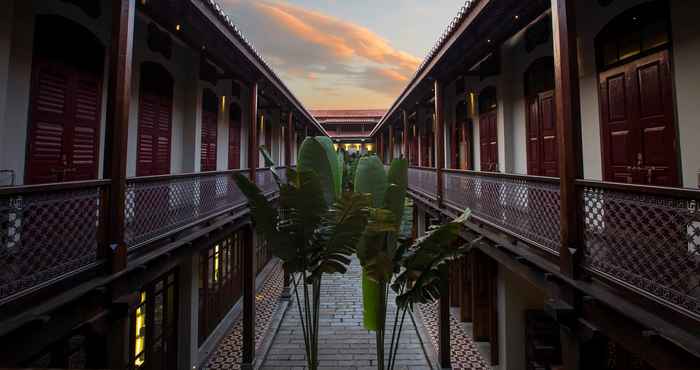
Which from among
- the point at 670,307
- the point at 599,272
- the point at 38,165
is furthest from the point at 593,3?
the point at 38,165

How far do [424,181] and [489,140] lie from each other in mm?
2316

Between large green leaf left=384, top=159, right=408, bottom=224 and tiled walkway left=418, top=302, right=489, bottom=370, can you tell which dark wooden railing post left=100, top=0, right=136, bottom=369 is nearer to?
large green leaf left=384, top=159, right=408, bottom=224

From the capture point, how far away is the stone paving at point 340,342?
8383mm

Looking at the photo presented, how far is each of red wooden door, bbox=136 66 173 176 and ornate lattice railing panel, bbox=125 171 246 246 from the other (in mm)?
1890

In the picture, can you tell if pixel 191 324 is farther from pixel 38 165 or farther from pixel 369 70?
pixel 369 70

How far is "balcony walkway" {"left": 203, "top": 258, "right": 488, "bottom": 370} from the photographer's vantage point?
8.38m

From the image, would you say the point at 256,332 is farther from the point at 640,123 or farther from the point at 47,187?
the point at 640,123

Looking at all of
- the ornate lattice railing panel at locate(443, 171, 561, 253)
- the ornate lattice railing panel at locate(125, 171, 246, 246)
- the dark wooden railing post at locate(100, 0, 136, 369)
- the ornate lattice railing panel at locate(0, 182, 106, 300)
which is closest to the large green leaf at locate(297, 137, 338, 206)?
the ornate lattice railing panel at locate(125, 171, 246, 246)

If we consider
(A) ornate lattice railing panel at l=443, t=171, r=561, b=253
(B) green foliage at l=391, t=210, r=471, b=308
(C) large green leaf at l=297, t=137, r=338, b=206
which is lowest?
(B) green foliage at l=391, t=210, r=471, b=308

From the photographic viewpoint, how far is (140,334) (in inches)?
256

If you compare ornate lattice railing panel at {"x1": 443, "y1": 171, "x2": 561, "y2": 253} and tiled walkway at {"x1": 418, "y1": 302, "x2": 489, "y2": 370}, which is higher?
ornate lattice railing panel at {"x1": 443, "y1": 171, "x2": 561, "y2": 253}

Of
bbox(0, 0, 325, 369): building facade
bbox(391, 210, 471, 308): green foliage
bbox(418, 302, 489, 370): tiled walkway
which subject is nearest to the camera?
bbox(0, 0, 325, 369): building facade

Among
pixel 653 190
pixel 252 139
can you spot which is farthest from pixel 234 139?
pixel 653 190

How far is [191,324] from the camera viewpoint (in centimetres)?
798
